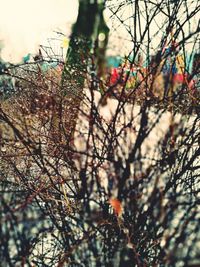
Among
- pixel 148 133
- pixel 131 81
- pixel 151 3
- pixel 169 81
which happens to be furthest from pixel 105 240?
pixel 151 3

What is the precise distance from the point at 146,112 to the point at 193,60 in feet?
3.11

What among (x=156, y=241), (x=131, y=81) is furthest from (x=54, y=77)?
(x=156, y=241)

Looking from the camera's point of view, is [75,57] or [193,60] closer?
[193,60]

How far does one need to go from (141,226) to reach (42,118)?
151cm

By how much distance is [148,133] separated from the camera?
1.85 meters

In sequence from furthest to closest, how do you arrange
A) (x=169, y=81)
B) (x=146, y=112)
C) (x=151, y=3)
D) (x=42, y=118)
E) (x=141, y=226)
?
(x=42, y=118)
(x=151, y=3)
(x=141, y=226)
(x=146, y=112)
(x=169, y=81)

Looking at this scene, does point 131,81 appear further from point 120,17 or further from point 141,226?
point 141,226

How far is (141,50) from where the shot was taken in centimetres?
278

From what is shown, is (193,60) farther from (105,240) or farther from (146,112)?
(105,240)

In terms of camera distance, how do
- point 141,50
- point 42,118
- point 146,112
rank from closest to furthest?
point 146,112 < point 141,50 < point 42,118

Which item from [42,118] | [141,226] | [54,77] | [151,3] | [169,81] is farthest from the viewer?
[54,77]

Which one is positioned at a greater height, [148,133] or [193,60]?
Result: [193,60]

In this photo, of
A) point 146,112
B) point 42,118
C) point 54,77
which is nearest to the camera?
point 146,112

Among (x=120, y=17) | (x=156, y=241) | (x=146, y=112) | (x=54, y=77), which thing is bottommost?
(x=156, y=241)
